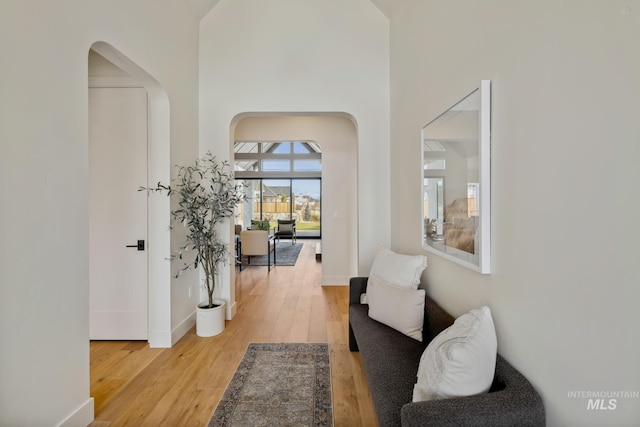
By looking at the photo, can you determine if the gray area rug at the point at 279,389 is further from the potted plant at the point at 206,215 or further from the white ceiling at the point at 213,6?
the white ceiling at the point at 213,6

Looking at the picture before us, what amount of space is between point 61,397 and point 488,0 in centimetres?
304

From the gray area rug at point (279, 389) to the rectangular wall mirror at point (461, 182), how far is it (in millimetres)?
1282

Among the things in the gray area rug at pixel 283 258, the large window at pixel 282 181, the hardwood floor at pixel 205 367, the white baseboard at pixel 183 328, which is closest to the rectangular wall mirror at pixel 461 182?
the hardwood floor at pixel 205 367

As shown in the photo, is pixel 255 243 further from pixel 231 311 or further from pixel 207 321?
pixel 207 321

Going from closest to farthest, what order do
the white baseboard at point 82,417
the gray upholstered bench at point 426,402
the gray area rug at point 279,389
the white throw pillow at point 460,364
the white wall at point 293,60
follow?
1. the gray upholstered bench at point 426,402
2. the white throw pillow at point 460,364
3. the white baseboard at point 82,417
4. the gray area rug at point 279,389
5. the white wall at point 293,60

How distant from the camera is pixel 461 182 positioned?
67.6 inches

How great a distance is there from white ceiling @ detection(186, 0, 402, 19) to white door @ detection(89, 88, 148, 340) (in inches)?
43.2

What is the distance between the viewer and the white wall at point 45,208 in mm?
1295

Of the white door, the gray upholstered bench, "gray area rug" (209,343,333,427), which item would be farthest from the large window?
the gray upholstered bench

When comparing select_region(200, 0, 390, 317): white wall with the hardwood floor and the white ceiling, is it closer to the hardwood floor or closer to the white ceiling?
the white ceiling

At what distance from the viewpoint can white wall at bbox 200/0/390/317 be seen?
3.29 meters

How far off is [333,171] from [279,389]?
3.41m

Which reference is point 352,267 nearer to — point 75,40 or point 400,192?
point 400,192

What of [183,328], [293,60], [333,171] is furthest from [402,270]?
[333,171]
